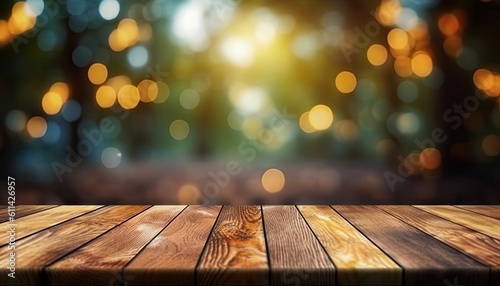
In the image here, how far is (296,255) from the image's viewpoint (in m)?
0.93

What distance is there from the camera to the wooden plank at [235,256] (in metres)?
0.84

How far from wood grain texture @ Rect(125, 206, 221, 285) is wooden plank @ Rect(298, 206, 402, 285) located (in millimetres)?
259

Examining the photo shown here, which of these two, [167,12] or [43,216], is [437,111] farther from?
[43,216]

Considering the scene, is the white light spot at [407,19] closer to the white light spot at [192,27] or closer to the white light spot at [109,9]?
the white light spot at [192,27]

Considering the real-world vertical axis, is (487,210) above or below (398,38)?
below

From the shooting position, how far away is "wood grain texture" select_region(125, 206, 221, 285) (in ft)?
2.75

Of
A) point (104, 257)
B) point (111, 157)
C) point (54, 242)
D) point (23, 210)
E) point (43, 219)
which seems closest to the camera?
point (104, 257)

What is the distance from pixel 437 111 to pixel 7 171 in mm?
1525

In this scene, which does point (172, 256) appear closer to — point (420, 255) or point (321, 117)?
point (420, 255)

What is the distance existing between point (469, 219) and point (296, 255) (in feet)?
2.29

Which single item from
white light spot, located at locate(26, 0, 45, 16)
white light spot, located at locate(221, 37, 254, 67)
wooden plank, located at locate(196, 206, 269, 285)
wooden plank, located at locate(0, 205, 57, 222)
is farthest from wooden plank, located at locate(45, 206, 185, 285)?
white light spot, located at locate(26, 0, 45, 16)

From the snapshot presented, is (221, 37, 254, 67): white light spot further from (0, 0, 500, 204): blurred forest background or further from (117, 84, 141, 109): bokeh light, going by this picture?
(117, 84, 141, 109): bokeh light

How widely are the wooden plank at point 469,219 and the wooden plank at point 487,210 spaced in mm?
37

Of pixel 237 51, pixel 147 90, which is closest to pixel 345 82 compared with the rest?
pixel 237 51
